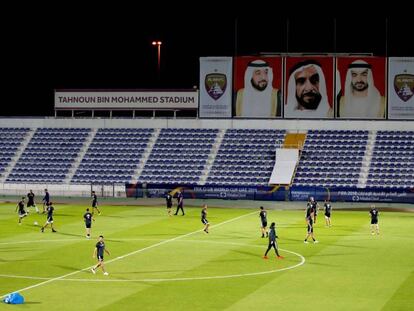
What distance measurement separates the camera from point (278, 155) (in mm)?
78562

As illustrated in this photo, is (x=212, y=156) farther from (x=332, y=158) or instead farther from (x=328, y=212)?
(x=328, y=212)

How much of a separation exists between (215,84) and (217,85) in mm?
209

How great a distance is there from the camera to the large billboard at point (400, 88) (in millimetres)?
78750

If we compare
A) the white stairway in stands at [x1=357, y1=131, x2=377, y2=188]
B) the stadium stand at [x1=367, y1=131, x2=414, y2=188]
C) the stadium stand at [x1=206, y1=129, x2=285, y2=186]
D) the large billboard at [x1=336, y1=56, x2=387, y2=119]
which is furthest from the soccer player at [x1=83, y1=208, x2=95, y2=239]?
the large billboard at [x1=336, y1=56, x2=387, y2=119]

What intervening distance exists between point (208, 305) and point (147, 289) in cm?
362

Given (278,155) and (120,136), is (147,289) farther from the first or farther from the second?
(120,136)

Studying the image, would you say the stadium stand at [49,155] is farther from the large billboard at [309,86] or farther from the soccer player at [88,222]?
the soccer player at [88,222]

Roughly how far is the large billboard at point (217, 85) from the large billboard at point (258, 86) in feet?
2.37

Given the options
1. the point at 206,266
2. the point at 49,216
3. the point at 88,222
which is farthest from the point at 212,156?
the point at 206,266

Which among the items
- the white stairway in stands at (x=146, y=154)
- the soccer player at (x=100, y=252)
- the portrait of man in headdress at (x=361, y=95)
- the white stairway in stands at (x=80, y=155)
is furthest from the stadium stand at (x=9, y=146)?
the soccer player at (x=100, y=252)

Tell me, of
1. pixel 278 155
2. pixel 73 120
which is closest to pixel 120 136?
pixel 73 120

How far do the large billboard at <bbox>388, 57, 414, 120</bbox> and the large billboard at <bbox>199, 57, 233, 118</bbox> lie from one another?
13.9 metres

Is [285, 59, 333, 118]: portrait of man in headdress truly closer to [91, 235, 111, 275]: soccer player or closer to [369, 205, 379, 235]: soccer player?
[369, 205, 379, 235]: soccer player

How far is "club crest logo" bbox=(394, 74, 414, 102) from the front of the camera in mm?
78750
